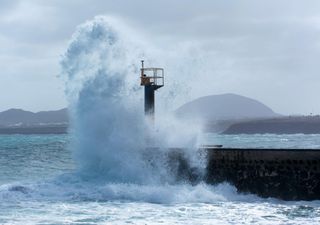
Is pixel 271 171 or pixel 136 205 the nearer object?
pixel 136 205

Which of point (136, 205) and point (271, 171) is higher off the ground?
point (271, 171)

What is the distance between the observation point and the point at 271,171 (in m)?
19.0

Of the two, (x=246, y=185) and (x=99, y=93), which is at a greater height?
(x=99, y=93)

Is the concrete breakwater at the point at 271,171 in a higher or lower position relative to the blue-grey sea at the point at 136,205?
higher

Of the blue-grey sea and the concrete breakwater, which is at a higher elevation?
the concrete breakwater

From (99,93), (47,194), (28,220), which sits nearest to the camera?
(28,220)

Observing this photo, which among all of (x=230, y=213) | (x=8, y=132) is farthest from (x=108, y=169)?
(x=8, y=132)

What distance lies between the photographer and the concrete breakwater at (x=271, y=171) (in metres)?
18.4

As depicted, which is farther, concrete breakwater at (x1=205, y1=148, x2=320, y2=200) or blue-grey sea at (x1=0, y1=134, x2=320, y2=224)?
concrete breakwater at (x1=205, y1=148, x2=320, y2=200)

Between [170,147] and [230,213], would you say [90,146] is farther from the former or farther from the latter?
[230,213]

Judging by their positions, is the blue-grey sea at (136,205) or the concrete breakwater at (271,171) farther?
the concrete breakwater at (271,171)

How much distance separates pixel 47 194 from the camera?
18.4 m

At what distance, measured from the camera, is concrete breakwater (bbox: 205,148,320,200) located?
60.4ft

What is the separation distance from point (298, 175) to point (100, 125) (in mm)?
7828
